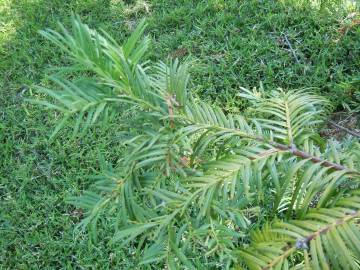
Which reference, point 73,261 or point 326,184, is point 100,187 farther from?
point 73,261

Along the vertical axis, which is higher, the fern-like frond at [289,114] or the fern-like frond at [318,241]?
the fern-like frond at [289,114]

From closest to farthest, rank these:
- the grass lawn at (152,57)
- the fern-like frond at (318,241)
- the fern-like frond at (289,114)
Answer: the fern-like frond at (318,241), the fern-like frond at (289,114), the grass lawn at (152,57)

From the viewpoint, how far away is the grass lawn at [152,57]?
2348 millimetres

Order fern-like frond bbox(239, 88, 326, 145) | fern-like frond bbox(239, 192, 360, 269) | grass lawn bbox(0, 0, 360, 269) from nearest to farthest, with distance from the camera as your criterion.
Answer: fern-like frond bbox(239, 192, 360, 269), fern-like frond bbox(239, 88, 326, 145), grass lawn bbox(0, 0, 360, 269)

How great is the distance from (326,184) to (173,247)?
282 mm

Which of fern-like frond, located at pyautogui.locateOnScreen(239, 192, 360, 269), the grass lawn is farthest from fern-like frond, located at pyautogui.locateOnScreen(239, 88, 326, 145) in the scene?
the grass lawn

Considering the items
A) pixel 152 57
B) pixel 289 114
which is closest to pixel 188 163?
pixel 289 114

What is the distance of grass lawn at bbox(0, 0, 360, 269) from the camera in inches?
92.4

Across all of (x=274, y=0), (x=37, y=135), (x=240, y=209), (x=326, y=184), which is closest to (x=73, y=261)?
(x=37, y=135)

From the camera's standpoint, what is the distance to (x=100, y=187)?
925 mm

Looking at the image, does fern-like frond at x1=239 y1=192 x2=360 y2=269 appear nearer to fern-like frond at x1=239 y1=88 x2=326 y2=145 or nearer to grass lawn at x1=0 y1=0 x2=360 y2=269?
fern-like frond at x1=239 y1=88 x2=326 y2=145

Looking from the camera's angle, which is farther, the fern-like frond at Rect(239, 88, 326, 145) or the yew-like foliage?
the fern-like frond at Rect(239, 88, 326, 145)

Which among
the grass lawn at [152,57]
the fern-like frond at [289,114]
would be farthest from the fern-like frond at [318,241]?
the grass lawn at [152,57]

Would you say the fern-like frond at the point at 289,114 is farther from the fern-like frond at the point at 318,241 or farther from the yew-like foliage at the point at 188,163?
the fern-like frond at the point at 318,241
